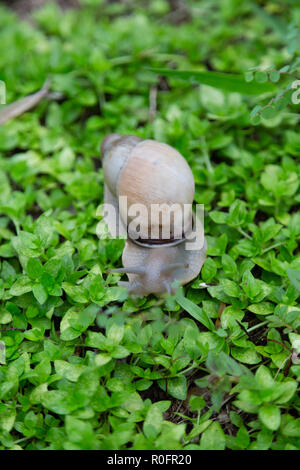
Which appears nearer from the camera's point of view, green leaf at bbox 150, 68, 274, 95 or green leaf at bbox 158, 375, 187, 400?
green leaf at bbox 158, 375, 187, 400

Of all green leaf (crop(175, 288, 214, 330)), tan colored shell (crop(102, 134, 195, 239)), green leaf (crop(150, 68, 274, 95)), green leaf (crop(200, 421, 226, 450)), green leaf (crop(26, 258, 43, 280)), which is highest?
green leaf (crop(150, 68, 274, 95))

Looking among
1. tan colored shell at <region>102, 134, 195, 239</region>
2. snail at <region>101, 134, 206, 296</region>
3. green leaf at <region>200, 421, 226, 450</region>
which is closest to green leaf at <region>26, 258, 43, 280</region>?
snail at <region>101, 134, 206, 296</region>

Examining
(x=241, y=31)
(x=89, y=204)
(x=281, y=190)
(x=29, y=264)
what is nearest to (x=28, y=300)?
(x=29, y=264)

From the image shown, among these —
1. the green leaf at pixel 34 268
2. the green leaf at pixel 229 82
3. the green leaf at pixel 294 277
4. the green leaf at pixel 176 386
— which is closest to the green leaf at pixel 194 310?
the green leaf at pixel 176 386

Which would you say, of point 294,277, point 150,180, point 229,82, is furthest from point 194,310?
point 229,82

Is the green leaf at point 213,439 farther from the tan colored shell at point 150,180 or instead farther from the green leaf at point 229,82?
the green leaf at point 229,82

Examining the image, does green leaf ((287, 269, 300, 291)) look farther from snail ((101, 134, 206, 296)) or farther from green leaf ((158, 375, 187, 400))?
green leaf ((158, 375, 187, 400))

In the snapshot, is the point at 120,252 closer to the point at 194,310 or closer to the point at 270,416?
the point at 194,310
